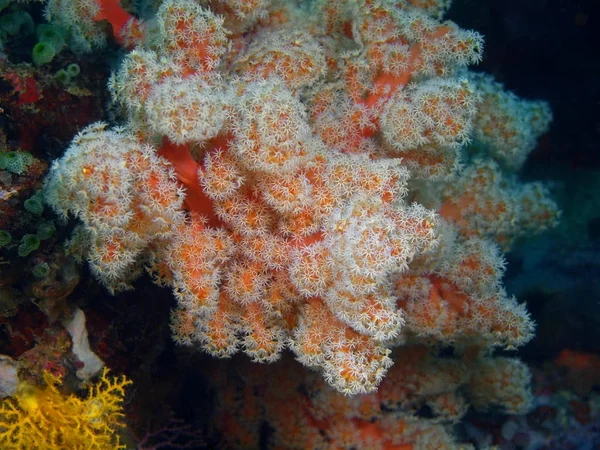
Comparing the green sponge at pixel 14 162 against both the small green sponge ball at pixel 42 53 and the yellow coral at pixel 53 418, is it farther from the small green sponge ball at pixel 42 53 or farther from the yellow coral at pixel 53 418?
the yellow coral at pixel 53 418

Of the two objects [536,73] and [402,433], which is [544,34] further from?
[402,433]

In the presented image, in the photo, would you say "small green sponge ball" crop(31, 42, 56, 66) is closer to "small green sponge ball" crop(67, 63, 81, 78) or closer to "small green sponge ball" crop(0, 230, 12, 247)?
"small green sponge ball" crop(67, 63, 81, 78)

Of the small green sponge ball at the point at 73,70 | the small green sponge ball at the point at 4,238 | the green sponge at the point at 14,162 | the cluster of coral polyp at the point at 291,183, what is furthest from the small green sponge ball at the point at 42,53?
the small green sponge ball at the point at 4,238

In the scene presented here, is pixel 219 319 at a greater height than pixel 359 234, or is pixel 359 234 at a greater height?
pixel 359 234

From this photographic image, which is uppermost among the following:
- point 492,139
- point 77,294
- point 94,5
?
point 94,5

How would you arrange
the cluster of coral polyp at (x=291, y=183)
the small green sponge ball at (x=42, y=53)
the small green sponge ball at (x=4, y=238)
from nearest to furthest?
the cluster of coral polyp at (x=291, y=183), the small green sponge ball at (x=4, y=238), the small green sponge ball at (x=42, y=53)

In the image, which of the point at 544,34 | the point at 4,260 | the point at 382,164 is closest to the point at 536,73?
the point at 544,34

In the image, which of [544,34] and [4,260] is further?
[544,34]
